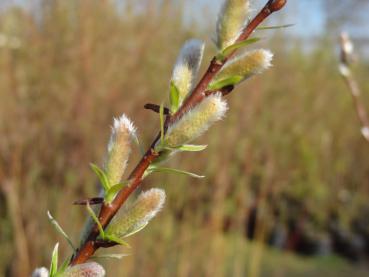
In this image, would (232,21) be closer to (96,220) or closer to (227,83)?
(227,83)

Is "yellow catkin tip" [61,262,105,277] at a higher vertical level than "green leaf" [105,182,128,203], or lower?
lower

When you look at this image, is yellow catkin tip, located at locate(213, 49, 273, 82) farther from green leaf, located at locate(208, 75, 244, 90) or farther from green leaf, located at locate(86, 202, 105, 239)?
green leaf, located at locate(86, 202, 105, 239)

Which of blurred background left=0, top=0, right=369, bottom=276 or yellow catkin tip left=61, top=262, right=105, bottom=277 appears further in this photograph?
blurred background left=0, top=0, right=369, bottom=276

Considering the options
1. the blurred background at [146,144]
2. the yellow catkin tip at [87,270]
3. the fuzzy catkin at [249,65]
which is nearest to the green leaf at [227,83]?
the fuzzy catkin at [249,65]

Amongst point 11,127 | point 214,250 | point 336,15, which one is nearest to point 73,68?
point 11,127

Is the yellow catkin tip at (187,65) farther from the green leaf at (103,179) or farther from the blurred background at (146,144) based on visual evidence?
the blurred background at (146,144)

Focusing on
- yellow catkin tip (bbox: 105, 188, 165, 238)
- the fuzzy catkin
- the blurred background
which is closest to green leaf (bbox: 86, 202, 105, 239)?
yellow catkin tip (bbox: 105, 188, 165, 238)


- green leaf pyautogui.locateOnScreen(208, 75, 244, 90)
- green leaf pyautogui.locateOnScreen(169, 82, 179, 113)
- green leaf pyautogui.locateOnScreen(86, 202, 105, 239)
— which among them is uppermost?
green leaf pyautogui.locateOnScreen(208, 75, 244, 90)
